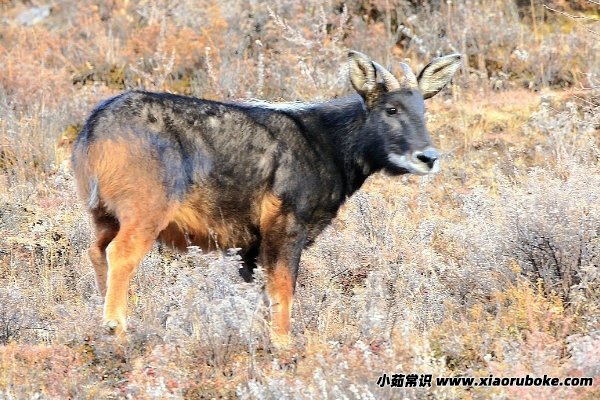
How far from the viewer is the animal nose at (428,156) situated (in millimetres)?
7531

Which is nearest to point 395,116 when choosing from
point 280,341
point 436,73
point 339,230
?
point 436,73

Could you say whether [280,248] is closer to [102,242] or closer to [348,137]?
[348,137]

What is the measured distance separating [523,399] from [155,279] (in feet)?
12.7

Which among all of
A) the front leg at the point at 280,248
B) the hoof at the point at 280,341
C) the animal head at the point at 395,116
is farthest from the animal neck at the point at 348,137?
the hoof at the point at 280,341

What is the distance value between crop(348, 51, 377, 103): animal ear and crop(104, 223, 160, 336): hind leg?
2.03 m

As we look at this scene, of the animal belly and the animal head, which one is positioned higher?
the animal head

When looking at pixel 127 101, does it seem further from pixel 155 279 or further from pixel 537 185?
pixel 537 185

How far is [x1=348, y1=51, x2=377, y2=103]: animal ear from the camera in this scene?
770 cm

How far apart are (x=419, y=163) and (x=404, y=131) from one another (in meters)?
0.28

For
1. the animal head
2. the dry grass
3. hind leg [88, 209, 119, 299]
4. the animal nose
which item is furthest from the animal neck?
hind leg [88, 209, 119, 299]

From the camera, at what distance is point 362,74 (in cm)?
781

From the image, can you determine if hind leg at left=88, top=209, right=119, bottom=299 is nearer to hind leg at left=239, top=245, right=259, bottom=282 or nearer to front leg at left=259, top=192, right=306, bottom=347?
hind leg at left=239, top=245, right=259, bottom=282

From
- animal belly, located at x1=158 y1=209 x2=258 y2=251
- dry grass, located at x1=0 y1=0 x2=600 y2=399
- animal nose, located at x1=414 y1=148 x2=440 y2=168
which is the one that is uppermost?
animal nose, located at x1=414 y1=148 x2=440 y2=168

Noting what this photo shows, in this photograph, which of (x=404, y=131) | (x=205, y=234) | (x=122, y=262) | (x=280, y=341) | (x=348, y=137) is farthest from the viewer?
(x=348, y=137)
